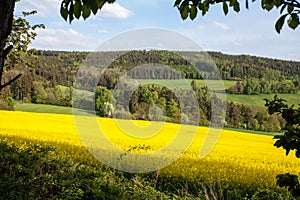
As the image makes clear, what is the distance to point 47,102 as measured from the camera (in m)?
40.2

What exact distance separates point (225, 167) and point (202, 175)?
6.00 ft

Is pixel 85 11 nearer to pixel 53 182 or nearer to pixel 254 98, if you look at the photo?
pixel 53 182

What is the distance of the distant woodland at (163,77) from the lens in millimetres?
16656

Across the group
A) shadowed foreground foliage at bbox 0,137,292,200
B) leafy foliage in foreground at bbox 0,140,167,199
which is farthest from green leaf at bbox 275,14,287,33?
leafy foliage in foreground at bbox 0,140,167,199

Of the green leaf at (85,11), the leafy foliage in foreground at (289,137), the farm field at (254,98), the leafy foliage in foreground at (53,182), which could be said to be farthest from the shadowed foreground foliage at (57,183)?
the farm field at (254,98)

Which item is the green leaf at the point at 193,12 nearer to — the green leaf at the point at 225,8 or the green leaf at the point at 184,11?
the green leaf at the point at 184,11

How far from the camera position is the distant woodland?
16.7 metres

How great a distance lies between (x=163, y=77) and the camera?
16.9 metres

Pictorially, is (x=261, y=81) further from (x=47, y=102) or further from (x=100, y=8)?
(x=100, y=8)

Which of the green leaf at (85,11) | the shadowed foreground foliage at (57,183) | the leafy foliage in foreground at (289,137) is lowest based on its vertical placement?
the shadowed foreground foliage at (57,183)

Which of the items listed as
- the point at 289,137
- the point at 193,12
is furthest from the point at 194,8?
the point at 289,137

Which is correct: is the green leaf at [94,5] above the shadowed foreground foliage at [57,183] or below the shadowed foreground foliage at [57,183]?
above

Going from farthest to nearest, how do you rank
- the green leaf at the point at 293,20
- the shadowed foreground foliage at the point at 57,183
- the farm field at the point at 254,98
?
the farm field at the point at 254,98
the shadowed foreground foliage at the point at 57,183
the green leaf at the point at 293,20

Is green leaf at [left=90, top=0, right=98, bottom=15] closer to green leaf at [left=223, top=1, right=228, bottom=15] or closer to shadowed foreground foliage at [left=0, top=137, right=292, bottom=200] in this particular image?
green leaf at [left=223, top=1, right=228, bottom=15]
